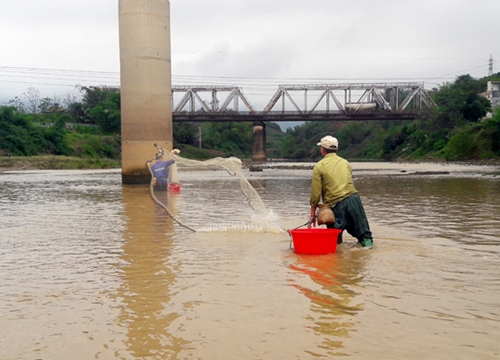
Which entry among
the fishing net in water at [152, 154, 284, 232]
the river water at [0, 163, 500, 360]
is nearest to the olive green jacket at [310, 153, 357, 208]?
the river water at [0, 163, 500, 360]

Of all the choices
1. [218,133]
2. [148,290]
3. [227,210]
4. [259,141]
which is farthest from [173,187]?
[218,133]

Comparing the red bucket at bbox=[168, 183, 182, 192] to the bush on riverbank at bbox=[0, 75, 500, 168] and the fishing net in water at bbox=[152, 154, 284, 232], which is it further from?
the bush on riverbank at bbox=[0, 75, 500, 168]

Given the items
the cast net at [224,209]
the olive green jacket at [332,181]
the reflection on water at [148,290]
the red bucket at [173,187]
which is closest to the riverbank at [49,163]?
the red bucket at [173,187]

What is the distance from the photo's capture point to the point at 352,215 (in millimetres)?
7227

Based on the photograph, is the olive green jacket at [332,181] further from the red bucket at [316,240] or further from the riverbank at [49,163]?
the riverbank at [49,163]

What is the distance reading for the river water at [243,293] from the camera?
393 centimetres

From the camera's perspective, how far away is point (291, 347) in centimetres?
388

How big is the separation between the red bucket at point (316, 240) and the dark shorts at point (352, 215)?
0.99ft

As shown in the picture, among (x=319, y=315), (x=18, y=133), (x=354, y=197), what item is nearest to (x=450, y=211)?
(x=354, y=197)

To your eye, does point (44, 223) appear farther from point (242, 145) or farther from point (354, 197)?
point (242, 145)

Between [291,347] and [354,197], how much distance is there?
3.67m

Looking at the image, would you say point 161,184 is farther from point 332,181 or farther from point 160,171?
point 332,181

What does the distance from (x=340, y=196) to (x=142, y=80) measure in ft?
50.2

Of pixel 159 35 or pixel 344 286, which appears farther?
pixel 159 35
